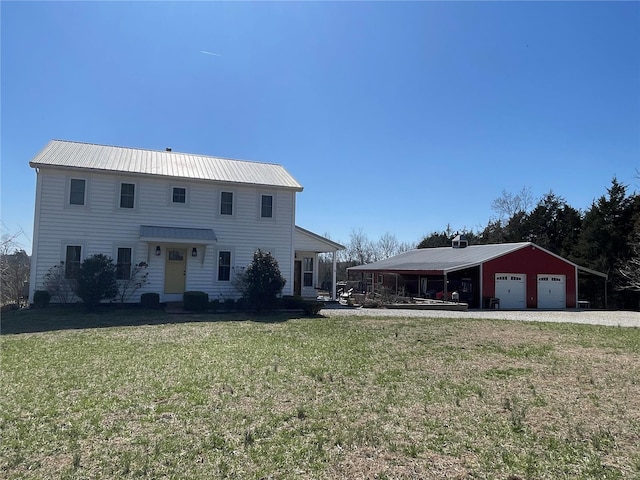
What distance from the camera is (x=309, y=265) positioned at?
22.3 m

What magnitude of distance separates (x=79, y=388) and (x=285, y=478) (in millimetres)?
3637

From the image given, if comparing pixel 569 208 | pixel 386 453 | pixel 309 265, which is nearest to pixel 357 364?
pixel 386 453

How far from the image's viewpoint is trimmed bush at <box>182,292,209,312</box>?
15656mm

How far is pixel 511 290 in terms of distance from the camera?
26.2 meters

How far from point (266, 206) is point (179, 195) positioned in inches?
144

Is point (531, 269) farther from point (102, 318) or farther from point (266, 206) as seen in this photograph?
point (102, 318)

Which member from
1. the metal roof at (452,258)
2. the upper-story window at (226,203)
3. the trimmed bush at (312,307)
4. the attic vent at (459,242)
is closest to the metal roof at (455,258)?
the metal roof at (452,258)

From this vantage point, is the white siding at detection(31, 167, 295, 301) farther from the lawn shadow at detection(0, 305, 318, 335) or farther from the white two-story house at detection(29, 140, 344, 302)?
the lawn shadow at detection(0, 305, 318, 335)

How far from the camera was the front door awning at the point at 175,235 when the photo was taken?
54.1 feet

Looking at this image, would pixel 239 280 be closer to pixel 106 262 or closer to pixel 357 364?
pixel 106 262

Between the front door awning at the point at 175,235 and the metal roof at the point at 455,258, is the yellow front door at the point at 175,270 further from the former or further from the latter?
the metal roof at the point at 455,258

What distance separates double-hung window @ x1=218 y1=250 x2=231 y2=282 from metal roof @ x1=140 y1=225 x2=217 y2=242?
3.39 ft

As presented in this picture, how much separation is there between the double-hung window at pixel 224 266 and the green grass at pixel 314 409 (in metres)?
8.56

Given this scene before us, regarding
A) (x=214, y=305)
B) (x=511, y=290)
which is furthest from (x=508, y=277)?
(x=214, y=305)
